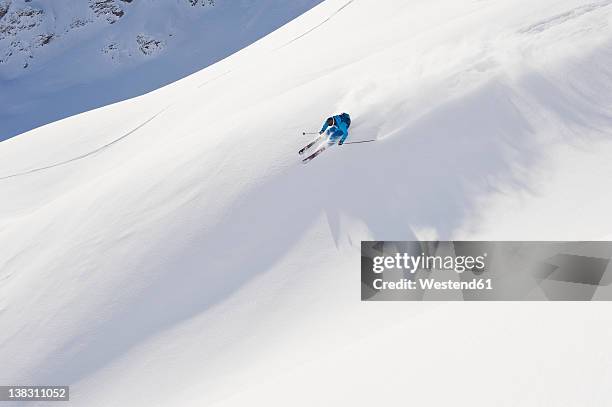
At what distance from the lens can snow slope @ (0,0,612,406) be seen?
17.0 ft

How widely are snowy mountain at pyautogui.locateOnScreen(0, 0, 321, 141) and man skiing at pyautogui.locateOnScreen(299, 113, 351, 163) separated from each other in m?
25.1

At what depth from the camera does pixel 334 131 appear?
332 inches

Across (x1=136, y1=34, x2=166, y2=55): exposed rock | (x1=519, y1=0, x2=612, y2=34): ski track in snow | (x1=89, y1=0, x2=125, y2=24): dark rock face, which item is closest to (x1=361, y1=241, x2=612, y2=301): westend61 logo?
(x1=519, y1=0, x2=612, y2=34): ski track in snow

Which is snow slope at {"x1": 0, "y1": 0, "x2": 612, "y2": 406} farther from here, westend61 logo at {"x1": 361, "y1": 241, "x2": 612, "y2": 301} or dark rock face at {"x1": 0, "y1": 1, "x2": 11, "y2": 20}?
dark rock face at {"x1": 0, "y1": 1, "x2": 11, "y2": 20}

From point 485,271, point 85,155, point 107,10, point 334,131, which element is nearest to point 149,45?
point 107,10

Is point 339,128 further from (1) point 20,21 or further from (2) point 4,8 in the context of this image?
(2) point 4,8

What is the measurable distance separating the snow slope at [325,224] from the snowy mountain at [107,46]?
2316 centimetres

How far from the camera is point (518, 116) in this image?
325 inches

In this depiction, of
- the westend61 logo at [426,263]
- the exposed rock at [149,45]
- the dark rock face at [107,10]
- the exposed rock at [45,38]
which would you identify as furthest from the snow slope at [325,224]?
the exposed rock at [45,38]

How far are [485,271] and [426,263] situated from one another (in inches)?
32.0

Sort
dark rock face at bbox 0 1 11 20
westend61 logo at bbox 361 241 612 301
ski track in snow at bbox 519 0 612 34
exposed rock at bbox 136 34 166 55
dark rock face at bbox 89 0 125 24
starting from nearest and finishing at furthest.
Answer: westend61 logo at bbox 361 241 612 301 → ski track in snow at bbox 519 0 612 34 → exposed rock at bbox 136 34 166 55 → dark rock face at bbox 89 0 125 24 → dark rock face at bbox 0 1 11 20

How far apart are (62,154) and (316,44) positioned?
8.66 m

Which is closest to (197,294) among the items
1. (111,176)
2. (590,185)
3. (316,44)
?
(111,176)

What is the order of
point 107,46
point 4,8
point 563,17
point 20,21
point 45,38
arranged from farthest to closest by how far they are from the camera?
point 4,8 < point 20,21 < point 45,38 < point 107,46 < point 563,17
